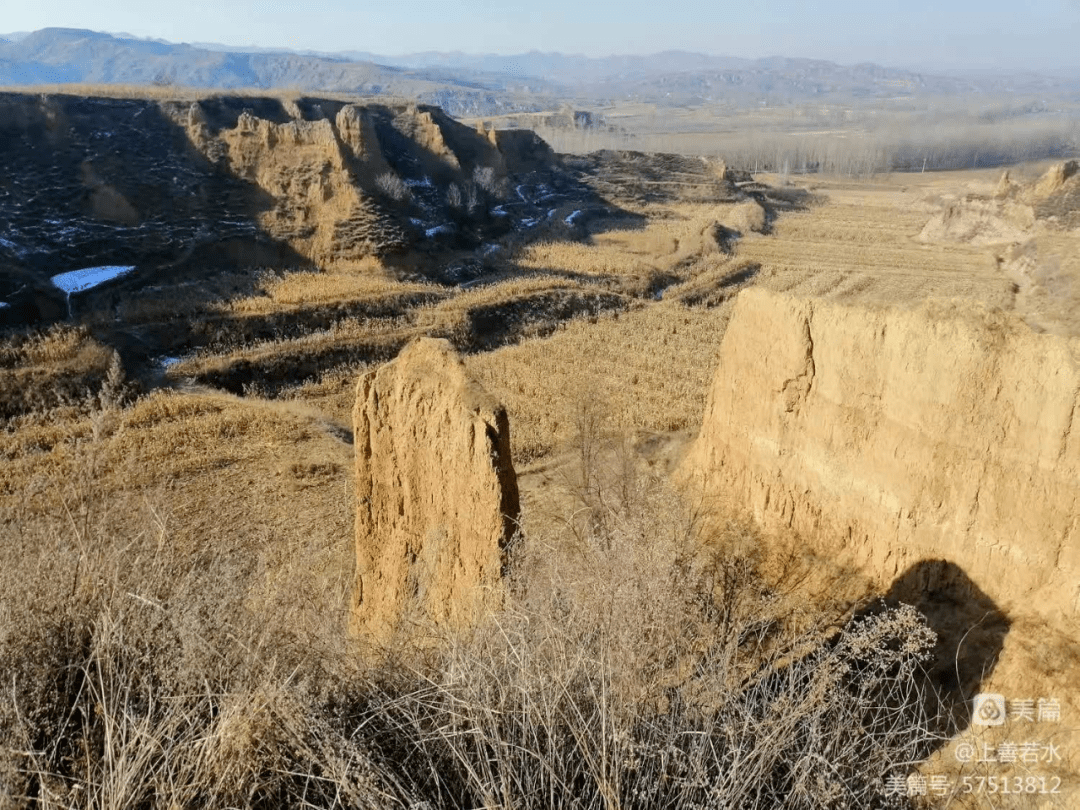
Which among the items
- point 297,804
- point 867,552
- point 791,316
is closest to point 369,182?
point 791,316

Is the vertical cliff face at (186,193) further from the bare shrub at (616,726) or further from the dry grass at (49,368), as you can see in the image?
the bare shrub at (616,726)

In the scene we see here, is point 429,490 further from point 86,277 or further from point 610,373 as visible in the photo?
point 86,277

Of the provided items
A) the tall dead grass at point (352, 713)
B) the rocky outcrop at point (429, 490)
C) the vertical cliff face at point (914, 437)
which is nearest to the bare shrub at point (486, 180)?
the vertical cliff face at point (914, 437)

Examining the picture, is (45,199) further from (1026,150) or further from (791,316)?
(1026,150)

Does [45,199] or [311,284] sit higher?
[45,199]

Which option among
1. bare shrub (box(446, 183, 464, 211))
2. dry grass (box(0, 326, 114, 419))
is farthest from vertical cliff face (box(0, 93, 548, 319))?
dry grass (box(0, 326, 114, 419))
